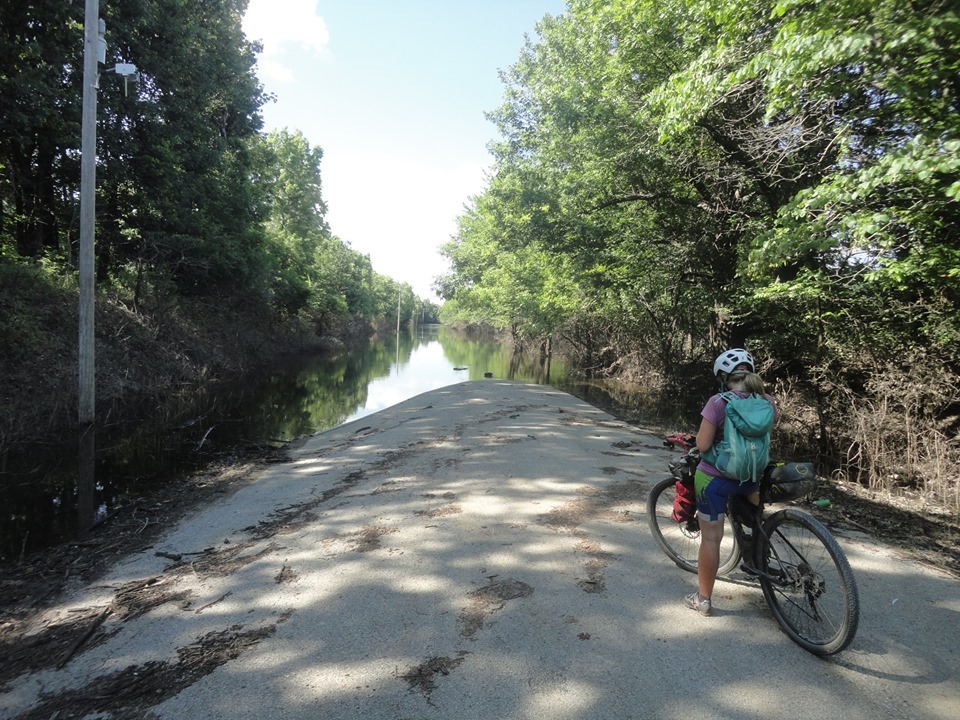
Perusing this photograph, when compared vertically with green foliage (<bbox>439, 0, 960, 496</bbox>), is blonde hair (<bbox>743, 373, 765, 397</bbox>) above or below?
below

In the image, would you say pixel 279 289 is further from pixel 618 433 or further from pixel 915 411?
pixel 915 411

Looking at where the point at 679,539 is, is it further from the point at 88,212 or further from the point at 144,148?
the point at 144,148

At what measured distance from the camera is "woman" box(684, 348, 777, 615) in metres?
3.07

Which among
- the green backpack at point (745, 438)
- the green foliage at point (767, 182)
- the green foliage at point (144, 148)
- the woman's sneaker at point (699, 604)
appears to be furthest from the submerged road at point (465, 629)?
the green foliage at point (144, 148)

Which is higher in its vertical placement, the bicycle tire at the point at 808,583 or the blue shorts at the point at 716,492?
the blue shorts at the point at 716,492

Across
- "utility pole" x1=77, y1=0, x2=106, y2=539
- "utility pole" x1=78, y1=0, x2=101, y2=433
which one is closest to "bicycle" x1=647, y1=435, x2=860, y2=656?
"utility pole" x1=77, y1=0, x2=106, y2=539

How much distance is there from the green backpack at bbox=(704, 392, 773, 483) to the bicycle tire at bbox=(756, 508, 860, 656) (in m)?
0.34

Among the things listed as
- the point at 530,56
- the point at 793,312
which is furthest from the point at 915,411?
the point at 530,56

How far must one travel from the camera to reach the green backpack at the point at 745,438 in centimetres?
295

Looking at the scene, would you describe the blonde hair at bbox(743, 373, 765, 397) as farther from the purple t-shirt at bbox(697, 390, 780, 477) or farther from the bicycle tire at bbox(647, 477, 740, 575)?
the bicycle tire at bbox(647, 477, 740, 575)

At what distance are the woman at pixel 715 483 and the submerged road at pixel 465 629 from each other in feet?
0.91

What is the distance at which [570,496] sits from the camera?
5551 millimetres

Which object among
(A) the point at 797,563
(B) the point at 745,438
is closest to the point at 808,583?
(A) the point at 797,563

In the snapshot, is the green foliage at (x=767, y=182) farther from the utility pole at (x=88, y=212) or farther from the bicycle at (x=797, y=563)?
the utility pole at (x=88, y=212)
